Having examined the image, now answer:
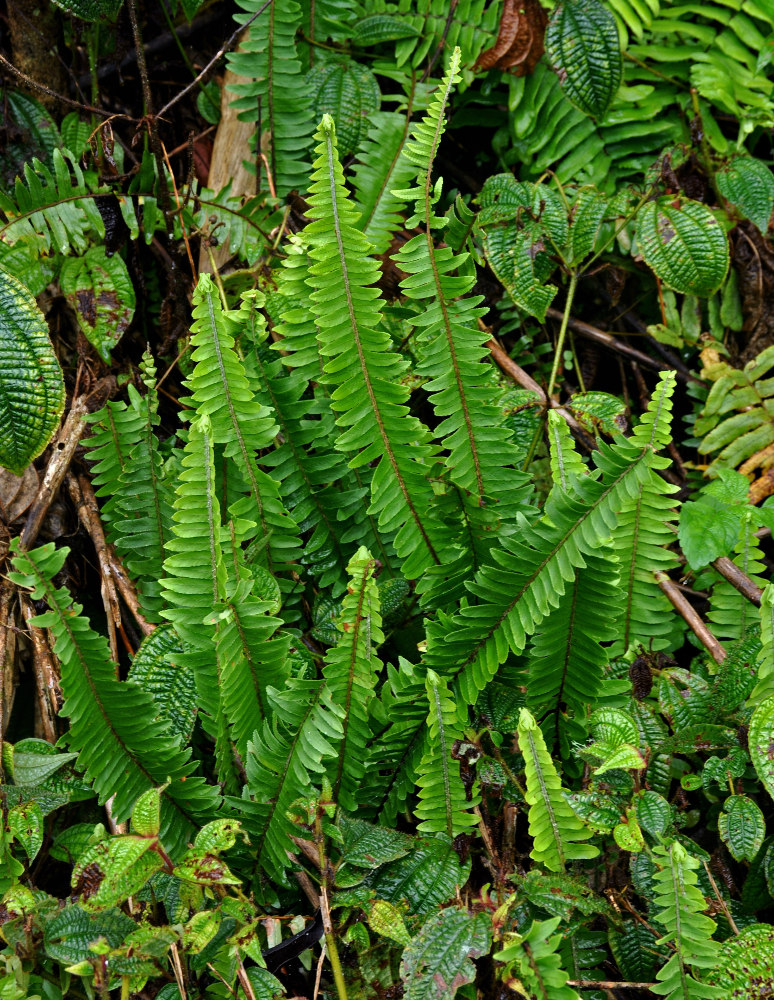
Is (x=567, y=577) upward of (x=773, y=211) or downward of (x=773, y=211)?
downward

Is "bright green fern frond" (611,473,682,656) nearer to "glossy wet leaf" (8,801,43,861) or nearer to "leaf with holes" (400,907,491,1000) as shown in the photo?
"leaf with holes" (400,907,491,1000)

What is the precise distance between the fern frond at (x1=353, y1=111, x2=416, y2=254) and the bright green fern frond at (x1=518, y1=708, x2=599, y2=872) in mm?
1336

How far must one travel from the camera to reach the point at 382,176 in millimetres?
2340

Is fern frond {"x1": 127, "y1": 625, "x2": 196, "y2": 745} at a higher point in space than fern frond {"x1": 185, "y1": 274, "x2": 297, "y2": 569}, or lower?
lower

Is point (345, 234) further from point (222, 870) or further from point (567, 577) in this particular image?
point (222, 870)

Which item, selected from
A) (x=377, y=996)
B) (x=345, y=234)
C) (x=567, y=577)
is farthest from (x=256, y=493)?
(x=377, y=996)

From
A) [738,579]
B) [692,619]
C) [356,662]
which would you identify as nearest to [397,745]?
[356,662]

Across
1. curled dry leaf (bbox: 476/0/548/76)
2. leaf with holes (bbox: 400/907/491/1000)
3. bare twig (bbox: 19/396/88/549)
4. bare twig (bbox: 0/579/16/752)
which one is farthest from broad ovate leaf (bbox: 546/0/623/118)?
leaf with holes (bbox: 400/907/491/1000)

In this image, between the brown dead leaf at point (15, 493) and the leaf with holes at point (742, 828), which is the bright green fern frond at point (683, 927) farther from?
the brown dead leaf at point (15, 493)

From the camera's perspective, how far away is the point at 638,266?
266 cm

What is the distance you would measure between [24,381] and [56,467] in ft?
1.22

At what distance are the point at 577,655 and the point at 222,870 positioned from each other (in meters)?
0.68

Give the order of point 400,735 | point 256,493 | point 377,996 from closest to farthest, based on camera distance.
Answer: point 377,996
point 400,735
point 256,493

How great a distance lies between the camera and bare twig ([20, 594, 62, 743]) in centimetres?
181
